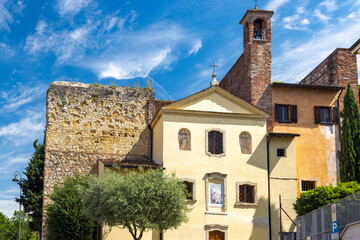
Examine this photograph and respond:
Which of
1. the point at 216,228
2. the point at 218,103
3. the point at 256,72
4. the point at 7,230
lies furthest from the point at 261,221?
the point at 7,230

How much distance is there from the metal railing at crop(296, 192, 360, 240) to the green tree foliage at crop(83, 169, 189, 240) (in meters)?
6.13

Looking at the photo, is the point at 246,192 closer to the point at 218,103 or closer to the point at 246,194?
the point at 246,194

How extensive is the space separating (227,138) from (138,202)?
8265 mm

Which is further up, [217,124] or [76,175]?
[217,124]

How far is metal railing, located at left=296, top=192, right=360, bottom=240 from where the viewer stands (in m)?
19.3

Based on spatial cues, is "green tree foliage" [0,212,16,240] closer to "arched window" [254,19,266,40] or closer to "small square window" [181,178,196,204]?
"small square window" [181,178,196,204]

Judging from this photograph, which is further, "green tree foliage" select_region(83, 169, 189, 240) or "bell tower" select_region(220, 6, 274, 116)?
"bell tower" select_region(220, 6, 274, 116)

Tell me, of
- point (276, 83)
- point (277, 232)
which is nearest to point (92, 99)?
point (276, 83)

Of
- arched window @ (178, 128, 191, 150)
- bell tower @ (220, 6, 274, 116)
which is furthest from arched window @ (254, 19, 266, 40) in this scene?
arched window @ (178, 128, 191, 150)

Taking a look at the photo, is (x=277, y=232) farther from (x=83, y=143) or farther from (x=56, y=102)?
(x=56, y=102)

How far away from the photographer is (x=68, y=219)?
28.0m

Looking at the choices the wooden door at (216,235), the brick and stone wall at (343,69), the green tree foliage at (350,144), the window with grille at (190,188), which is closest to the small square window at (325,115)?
the brick and stone wall at (343,69)

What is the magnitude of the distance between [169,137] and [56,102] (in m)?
8.70

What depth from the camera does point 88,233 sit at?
93.4ft
